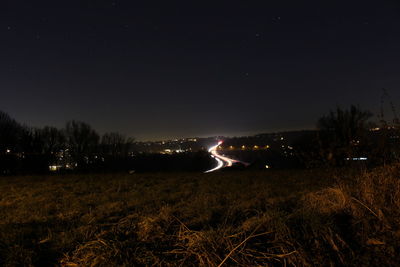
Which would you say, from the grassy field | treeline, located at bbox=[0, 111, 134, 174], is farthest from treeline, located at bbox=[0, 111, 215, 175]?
the grassy field

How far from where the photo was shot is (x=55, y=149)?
1242 inches

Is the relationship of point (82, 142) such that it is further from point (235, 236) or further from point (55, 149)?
point (235, 236)

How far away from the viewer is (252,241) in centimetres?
281

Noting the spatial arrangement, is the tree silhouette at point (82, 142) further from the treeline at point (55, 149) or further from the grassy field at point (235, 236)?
the grassy field at point (235, 236)

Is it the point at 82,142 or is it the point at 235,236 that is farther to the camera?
the point at 82,142

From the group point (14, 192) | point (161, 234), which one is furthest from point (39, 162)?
point (161, 234)

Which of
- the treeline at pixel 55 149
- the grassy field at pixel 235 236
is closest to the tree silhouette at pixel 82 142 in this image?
the treeline at pixel 55 149

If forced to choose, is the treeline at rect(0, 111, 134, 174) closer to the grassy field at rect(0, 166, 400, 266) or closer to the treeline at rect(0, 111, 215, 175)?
the treeline at rect(0, 111, 215, 175)

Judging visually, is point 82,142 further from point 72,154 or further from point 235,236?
point 235,236

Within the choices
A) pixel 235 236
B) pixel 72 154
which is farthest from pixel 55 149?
pixel 235 236

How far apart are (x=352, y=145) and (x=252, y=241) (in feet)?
9.11

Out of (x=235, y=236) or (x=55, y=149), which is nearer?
(x=235, y=236)

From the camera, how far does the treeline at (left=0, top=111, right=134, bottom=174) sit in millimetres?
24828

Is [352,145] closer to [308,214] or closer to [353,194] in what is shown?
[353,194]
